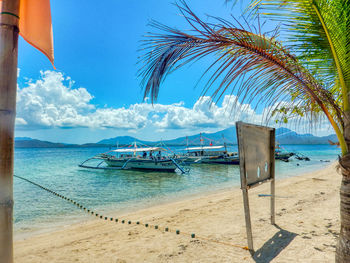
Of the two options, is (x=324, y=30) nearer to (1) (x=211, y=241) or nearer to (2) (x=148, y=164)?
(1) (x=211, y=241)

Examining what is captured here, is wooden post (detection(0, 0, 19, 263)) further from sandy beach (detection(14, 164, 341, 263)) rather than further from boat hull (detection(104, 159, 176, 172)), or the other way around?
boat hull (detection(104, 159, 176, 172))

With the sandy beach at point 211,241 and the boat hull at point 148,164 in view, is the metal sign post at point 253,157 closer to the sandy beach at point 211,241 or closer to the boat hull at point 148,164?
the sandy beach at point 211,241

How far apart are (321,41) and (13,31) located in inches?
115

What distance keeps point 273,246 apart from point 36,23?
5051 millimetres

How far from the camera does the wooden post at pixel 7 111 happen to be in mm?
1433

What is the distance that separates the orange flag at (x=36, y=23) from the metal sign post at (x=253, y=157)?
3.07 m

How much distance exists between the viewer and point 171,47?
228cm

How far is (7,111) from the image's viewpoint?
145 centimetres

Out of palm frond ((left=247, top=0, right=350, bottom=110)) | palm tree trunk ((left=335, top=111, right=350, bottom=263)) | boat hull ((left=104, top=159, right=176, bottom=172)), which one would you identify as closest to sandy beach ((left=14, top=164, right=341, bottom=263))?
palm tree trunk ((left=335, top=111, right=350, bottom=263))

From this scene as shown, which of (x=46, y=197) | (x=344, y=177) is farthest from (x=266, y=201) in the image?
(x=46, y=197)

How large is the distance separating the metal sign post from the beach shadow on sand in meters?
0.22

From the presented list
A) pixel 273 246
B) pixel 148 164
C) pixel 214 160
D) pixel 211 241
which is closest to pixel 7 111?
pixel 211 241

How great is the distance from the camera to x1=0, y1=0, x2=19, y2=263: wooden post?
1433 mm

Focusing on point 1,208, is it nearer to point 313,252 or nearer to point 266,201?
point 313,252
